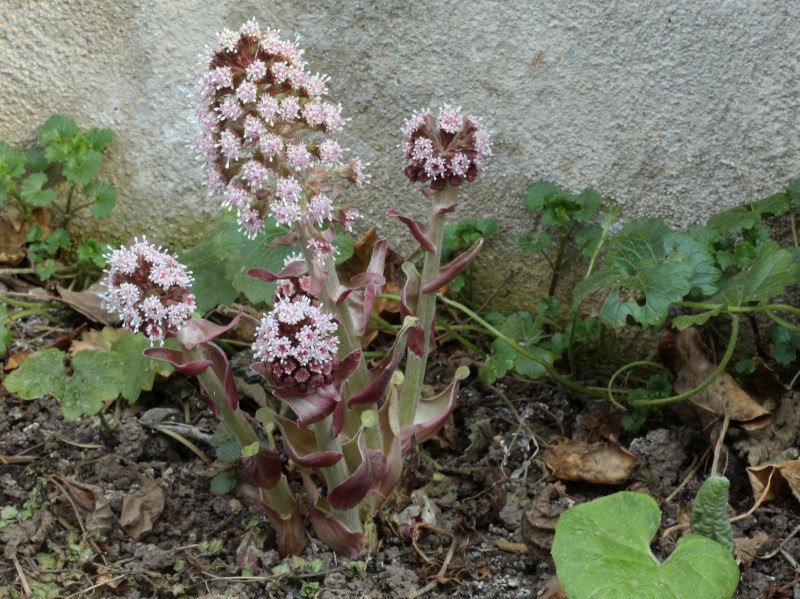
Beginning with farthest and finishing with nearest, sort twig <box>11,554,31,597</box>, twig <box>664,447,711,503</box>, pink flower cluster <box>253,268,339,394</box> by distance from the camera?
1. twig <box>664,447,711,503</box>
2. twig <box>11,554,31,597</box>
3. pink flower cluster <box>253,268,339,394</box>

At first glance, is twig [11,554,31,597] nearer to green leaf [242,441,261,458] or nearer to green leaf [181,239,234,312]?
green leaf [242,441,261,458]

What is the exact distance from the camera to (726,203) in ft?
8.45

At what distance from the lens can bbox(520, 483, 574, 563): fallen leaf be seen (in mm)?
2172

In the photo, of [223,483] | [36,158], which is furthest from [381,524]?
[36,158]

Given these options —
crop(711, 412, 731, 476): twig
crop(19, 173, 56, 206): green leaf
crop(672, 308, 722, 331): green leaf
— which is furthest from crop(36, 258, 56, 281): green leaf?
crop(711, 412, 731, 476): twig

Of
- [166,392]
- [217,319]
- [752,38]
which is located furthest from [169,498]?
[752,38]

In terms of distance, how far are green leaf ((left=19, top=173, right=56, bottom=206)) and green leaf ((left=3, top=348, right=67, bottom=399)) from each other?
0.76 metres

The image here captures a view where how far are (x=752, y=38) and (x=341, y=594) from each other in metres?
1.78

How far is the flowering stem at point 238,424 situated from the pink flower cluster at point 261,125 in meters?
0.35

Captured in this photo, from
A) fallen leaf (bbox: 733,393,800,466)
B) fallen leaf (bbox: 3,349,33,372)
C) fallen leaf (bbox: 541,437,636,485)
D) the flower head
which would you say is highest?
the flower head

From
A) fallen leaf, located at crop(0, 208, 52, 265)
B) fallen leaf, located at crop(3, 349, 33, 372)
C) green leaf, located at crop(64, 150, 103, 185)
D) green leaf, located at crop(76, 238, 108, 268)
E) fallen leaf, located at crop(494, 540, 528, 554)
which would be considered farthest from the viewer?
fallen leaf, located at crop(0, 208, 52, 265)

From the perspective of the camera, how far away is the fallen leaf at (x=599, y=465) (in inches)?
91.7

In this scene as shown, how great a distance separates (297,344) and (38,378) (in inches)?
33.9

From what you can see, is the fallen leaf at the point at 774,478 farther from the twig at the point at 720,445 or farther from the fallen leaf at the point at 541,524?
the fallen leaf at the point at 541,524
